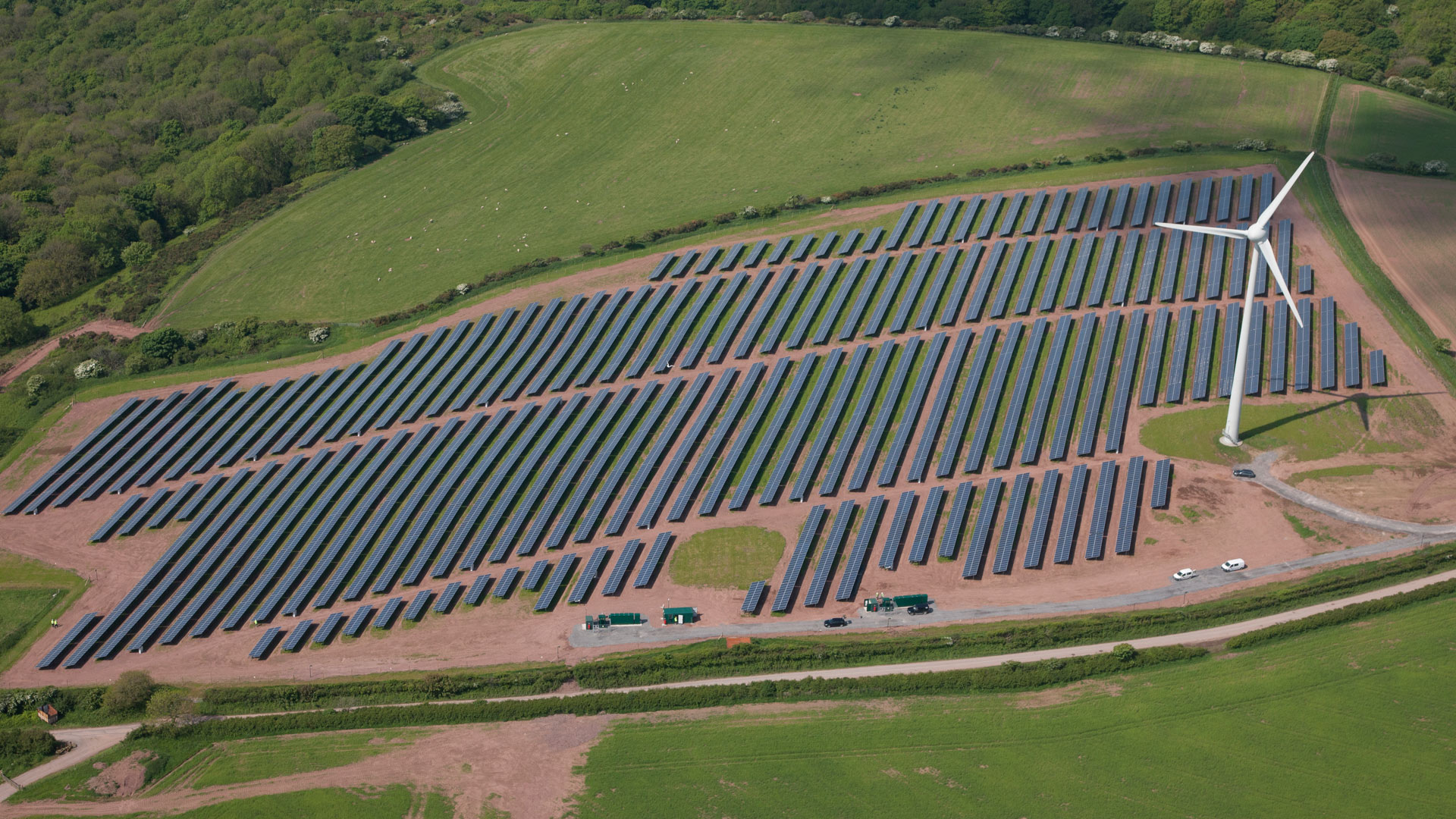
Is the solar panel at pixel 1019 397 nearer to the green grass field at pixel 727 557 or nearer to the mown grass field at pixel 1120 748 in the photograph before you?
the green grass field at pixel 727 557

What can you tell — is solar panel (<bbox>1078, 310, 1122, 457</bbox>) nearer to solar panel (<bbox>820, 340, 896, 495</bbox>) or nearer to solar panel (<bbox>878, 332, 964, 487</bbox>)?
solar panel (<bbox>878, 332, 964, 487</bbox>)

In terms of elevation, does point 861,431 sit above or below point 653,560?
above

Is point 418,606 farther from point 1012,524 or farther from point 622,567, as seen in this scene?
point 1012,524

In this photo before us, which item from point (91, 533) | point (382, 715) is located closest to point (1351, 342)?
point (382, 715)

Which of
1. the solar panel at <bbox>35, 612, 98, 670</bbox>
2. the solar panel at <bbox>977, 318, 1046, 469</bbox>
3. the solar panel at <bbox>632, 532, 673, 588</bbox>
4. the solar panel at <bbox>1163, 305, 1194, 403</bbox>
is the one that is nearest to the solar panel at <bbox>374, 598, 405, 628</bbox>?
the solar panel at <bbox>35, 612, 98, 670</bbox>

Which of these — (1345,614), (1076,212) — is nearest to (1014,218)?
(1076,212)

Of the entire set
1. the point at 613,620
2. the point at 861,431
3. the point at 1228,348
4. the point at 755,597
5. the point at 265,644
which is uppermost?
the point at 1228,348

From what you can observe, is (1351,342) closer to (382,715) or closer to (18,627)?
(382,715)
